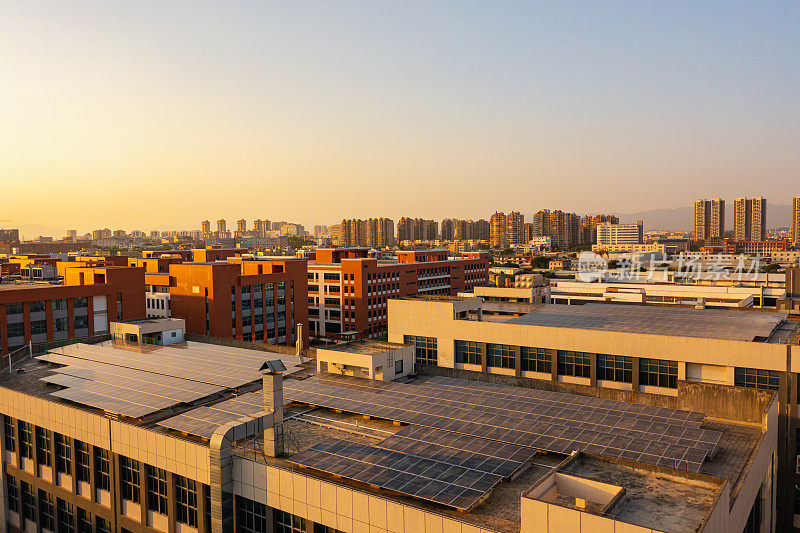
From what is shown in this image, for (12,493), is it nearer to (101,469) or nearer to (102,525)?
(102,525)

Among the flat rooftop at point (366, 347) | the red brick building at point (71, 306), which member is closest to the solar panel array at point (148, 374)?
the flat rooftop at point (366, 347)

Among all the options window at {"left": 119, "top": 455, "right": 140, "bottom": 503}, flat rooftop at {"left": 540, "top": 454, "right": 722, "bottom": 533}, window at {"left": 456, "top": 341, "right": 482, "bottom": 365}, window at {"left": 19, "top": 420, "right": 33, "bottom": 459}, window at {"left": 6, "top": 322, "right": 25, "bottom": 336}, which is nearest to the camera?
flat rooftop at {"left": 540, "top": 454, "right": 722, "bottom": 533}

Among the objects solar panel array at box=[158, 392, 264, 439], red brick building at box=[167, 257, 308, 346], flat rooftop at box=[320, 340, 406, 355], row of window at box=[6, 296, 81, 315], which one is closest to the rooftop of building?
solar panel array at box=[158, 392, 264, 439]

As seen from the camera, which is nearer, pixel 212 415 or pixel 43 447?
pixel 212 415

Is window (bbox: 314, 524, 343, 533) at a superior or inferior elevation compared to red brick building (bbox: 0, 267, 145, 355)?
inferior

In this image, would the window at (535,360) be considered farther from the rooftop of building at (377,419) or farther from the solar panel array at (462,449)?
the solar panel array at (462,449)

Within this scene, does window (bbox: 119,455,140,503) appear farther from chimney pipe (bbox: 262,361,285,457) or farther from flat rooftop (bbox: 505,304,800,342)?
flat rooftop (bbox: 505,304,800,342)

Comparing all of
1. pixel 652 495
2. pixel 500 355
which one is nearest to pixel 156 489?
pixel 652 495
